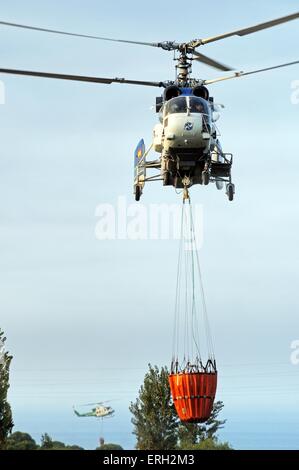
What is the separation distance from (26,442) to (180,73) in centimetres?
2294

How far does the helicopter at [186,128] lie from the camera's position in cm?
5544

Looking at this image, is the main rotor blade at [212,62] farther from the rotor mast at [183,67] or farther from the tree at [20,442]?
the tree at [20,442]

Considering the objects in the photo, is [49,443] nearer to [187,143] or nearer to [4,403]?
[4,403]

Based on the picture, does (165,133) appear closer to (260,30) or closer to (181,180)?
(181,180)

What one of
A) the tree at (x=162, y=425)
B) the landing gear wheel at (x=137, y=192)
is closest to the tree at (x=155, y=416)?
the tree at (x=162, y=425)

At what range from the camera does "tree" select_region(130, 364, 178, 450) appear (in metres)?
75.1

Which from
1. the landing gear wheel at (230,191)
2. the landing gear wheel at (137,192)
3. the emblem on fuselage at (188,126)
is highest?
the emblem on fuselage at (188,126)

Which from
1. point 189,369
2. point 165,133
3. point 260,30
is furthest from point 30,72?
point 189,369

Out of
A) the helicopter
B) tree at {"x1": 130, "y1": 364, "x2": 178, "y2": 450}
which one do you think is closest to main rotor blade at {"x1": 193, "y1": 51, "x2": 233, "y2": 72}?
the helicopter

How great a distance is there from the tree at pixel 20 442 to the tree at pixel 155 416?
5.45 m

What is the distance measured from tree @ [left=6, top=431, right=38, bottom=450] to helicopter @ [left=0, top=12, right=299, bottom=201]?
18322 millimetres

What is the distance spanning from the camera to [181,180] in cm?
5669

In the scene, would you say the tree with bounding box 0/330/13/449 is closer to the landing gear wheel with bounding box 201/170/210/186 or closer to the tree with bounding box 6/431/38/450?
the tree with bounding box 6/431/38/450
